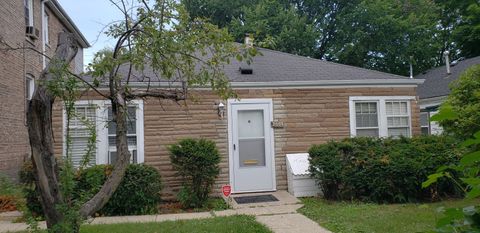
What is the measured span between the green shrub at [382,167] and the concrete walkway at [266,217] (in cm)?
102

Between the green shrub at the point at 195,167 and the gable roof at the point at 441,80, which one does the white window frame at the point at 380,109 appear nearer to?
the green shrub at the point at 195,167

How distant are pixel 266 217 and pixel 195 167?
194 cm

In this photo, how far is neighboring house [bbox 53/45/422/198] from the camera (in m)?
9.48

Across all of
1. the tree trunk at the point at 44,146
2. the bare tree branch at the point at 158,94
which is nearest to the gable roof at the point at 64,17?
the bare tree branch at the point at 158,94

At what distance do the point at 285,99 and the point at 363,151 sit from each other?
91.2 inches

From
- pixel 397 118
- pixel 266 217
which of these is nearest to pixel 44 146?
pixel 266 217

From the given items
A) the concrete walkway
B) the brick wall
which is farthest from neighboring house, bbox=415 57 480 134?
the concrete walkway

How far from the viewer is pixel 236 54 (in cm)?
565

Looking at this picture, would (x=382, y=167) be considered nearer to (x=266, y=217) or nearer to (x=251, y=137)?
(x=266, y=217)

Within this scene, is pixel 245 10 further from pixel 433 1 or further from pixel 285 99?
pixel 285 99

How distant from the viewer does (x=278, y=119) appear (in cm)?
1007

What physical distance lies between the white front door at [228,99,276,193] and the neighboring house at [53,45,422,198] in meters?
0.02

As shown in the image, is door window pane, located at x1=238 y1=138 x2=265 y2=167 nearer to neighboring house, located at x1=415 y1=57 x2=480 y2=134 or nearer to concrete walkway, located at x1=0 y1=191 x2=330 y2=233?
concrete walkway, located at x1=0 y1=191 x2=330 y2=233

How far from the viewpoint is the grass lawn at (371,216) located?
251 inches
